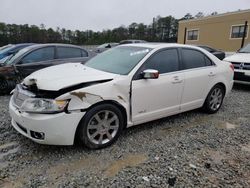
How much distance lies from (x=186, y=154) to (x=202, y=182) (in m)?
0.63

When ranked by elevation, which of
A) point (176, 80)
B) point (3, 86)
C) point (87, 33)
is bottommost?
point (3, 86)

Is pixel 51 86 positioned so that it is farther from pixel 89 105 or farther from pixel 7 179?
pixel 7 179

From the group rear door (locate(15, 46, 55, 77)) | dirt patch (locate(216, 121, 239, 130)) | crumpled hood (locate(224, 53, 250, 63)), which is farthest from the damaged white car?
crumpled hood (locate(224, 53, 250, 63))

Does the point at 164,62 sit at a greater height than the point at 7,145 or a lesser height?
greater

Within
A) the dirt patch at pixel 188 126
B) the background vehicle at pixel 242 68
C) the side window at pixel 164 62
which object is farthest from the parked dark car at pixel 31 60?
the background vehicle at pixel 242 68

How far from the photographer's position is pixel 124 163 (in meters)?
2.99

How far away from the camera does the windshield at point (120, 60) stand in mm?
3669

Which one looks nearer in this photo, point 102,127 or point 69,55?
point 102,127

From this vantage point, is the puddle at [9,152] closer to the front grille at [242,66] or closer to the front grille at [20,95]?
the front grille at [20,95]

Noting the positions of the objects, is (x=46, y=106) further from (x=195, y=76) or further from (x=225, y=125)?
(x=225, y=125)

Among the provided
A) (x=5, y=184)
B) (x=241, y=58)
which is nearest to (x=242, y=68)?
(x=241, y=58)

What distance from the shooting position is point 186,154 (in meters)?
3.26

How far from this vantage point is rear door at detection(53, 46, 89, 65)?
670 centimetres

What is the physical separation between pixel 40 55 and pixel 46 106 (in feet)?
13.1
